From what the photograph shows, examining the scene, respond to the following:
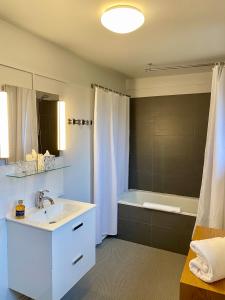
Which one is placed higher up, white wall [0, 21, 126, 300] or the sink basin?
white wall [0, 21, 126, 300]

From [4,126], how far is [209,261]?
1.69 meters

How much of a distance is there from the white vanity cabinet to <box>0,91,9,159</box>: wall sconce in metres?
0.58

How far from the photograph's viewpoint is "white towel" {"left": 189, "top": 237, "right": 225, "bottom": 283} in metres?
1.23

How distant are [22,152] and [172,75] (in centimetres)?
254

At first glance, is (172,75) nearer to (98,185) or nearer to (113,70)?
(113,70)

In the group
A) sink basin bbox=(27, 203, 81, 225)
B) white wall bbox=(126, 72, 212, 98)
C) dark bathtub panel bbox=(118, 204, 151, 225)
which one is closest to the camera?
sink basin bbox=(27, 203, 81, 225)

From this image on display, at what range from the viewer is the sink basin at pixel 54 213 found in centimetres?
207

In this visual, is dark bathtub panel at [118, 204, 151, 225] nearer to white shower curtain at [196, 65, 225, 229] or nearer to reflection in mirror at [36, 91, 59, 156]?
white shower curtain at [196, 65, 225, 229]

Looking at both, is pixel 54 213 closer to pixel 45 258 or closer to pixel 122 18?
pixel 45 258

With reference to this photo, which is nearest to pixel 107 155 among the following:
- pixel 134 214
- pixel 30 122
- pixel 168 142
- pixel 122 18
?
pixel 134 214

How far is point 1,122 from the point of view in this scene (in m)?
1.80

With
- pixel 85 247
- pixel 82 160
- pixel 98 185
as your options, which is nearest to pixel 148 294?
pixel 85 247

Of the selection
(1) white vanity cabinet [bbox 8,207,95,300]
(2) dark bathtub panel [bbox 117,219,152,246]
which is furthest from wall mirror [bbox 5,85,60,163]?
(2) dark bathtub panel [bbox 117,219,152,246]

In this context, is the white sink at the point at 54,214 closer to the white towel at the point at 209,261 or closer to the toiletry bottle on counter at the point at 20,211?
the toiletry bottle on counter at the point at 20,211
